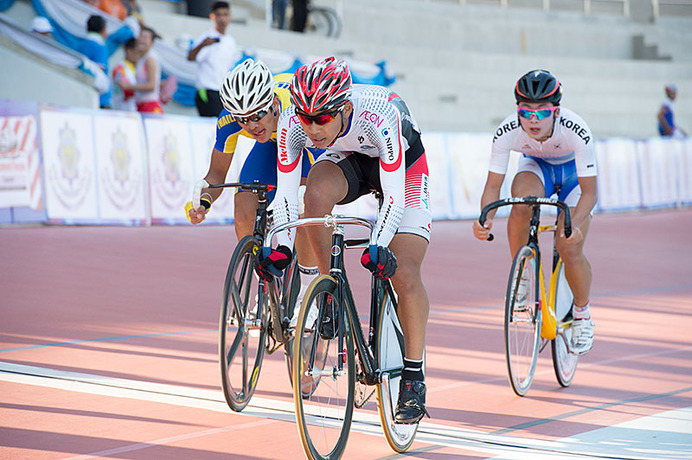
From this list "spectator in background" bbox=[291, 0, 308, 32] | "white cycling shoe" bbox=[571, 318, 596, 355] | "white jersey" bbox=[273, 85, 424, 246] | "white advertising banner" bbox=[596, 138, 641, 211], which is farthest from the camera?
"spectator in background" bbox=[291, 0, 308, 32]

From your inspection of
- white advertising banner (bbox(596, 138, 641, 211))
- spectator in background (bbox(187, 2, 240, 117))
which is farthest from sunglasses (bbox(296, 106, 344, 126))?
white advertising banner (bbox(596, 138, 641, 211))

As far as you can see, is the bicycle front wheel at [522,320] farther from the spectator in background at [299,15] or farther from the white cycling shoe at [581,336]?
the spectator in background at [299,15]

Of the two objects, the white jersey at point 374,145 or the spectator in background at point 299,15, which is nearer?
the white jersey at point 374,145

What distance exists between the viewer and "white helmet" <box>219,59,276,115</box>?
173 inches

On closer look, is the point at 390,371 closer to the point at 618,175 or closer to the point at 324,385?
the point at 324,385

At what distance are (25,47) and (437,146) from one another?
19.6 feet

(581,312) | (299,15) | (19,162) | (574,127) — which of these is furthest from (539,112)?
(299,15)

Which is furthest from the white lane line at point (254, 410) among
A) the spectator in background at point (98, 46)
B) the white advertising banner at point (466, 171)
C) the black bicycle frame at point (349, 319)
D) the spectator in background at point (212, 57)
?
the white advertising banner at point (466, 171)

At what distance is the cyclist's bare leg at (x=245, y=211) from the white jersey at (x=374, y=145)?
669 mm

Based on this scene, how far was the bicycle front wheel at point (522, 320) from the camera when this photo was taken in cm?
506

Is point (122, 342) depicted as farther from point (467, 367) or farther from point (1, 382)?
point (467, 367)

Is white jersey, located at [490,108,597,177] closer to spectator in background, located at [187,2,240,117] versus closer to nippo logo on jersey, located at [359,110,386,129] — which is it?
nippo logo on jersey, located at [359,110,386,129]

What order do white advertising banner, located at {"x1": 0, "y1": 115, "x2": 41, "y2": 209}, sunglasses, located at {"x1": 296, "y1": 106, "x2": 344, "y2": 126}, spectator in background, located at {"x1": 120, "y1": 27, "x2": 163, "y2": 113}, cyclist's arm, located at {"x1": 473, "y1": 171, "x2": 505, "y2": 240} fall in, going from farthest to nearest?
1. spectator in background, located at {"x1": 120, "y1": 27, "x2": 163, "y2": 113}
2. white advertising banner, located at {"x1": 0, "y1": 115, "x2": 41, "y2": 209}
3. cyclist's arm, located at {"x1": 473, "y1": 171, "x2": 505, "y2": 240}
4. sunglasses, located at {"x1": 296, "y1": 106, "x2": 344, "y2": 126}

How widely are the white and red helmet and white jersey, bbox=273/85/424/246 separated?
9.0 inches
